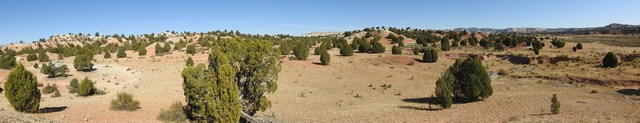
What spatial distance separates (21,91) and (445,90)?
17833 mm

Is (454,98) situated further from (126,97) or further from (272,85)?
(126,97)

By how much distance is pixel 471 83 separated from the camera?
74.4 feet

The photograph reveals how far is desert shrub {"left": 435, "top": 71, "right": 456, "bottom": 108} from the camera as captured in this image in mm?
20953

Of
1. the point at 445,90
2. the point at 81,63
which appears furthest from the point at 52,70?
the point at 445,90

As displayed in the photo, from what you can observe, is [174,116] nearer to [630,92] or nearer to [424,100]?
[424,100]

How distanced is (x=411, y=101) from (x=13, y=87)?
1784 centimetres

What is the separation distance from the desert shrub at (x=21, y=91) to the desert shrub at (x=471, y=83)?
740 inches

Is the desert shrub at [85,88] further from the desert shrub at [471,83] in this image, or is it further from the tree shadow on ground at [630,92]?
the tree shadow on ground at [630,92]

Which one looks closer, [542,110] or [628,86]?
[542,110]

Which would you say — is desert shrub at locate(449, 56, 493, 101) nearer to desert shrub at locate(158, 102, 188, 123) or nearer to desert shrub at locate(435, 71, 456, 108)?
desert shrub at locate(435, 71, 456, 108)

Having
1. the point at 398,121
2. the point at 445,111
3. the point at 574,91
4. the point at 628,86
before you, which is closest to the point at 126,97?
the point at 398,121

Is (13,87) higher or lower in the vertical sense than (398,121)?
higher

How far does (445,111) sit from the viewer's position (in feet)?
67.0

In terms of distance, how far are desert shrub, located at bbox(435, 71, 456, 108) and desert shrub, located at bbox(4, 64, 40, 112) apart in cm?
1728
